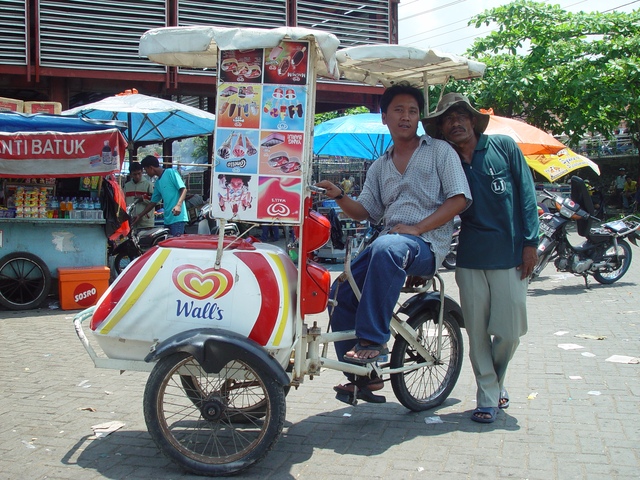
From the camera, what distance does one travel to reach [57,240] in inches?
317

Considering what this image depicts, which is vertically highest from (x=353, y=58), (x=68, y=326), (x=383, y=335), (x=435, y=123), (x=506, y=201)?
(x=353, y=58)

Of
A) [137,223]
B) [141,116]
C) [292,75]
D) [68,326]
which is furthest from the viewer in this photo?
[141,116]

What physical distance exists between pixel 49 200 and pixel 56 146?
793mm

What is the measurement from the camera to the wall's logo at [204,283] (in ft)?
11.6

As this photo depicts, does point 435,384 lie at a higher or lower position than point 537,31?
lower

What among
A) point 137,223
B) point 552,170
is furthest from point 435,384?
point 552,170

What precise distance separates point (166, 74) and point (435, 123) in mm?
9126

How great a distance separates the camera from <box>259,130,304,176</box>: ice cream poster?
11.6 feet

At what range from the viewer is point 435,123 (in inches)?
175

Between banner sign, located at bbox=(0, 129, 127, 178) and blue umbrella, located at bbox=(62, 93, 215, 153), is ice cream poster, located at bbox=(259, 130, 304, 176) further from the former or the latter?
blue umbrella, located at bbox=(62, 93, 215, 153)

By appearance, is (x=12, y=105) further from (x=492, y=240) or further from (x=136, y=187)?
(x=492, y=240)

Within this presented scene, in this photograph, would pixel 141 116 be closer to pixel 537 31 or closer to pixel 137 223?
pixel 137 223

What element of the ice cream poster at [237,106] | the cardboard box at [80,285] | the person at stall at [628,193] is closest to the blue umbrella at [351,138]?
the cardboard box at [80,285]

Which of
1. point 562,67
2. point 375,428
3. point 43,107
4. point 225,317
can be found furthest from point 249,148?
point 562,67
